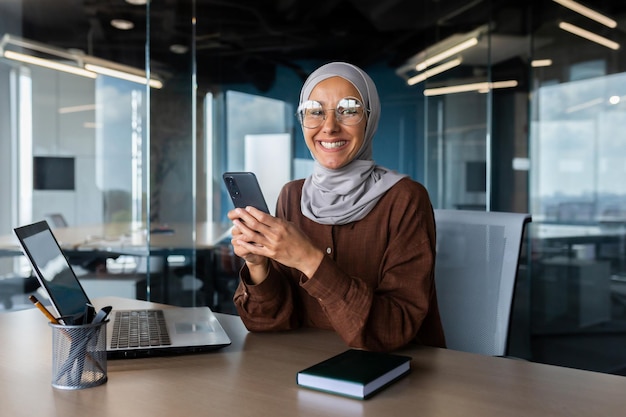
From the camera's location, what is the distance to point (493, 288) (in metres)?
1.59

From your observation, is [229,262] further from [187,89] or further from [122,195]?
[187,89]

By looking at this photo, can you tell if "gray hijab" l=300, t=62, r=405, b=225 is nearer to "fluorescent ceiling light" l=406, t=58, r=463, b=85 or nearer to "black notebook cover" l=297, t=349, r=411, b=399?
"black notebook cover" l=297, t=349, r=411, b=399

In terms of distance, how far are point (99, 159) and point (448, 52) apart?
7.94ft

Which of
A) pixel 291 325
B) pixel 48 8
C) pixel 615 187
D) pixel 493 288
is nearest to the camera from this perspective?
pixel 291 325

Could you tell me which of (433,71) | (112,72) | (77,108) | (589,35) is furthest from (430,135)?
(77,108)

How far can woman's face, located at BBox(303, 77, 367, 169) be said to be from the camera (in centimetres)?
150

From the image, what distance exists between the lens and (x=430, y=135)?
4.21 meters

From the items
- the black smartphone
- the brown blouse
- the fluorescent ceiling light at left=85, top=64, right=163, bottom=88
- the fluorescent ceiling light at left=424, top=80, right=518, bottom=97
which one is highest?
the fluorescent ceiling light at left=85, top=64, right=163, bottom=88

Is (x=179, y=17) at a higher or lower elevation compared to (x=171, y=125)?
higher

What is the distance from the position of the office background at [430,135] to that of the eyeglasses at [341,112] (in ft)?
8.32

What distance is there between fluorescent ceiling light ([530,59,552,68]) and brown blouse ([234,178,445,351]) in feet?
8.63

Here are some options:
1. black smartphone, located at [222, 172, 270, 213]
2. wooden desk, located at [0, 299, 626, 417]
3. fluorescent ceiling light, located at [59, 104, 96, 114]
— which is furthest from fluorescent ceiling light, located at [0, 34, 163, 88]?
wooden desk, located at [0, 299, 626, 417]

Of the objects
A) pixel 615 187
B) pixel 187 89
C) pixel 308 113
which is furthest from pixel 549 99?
pixel 308 113

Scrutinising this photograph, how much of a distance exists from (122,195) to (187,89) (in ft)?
2.73
